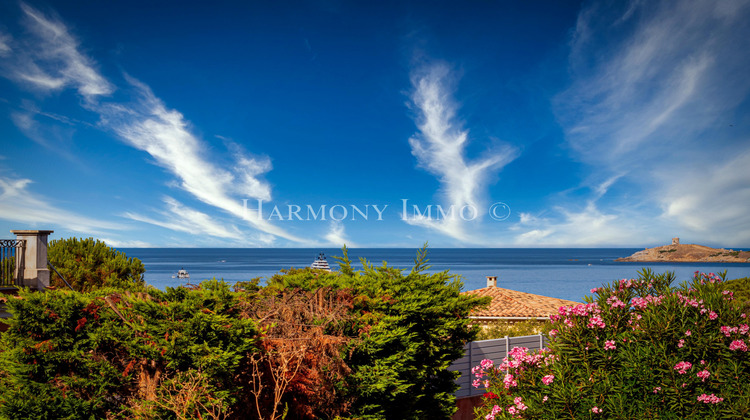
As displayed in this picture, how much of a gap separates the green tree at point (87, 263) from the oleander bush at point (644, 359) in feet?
68.9

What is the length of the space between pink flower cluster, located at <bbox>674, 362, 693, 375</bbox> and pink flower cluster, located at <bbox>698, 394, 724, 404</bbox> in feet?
0.88

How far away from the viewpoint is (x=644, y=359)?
488 cm

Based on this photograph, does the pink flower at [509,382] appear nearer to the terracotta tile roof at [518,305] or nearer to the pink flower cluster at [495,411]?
the pink flower cluster at [495,411]

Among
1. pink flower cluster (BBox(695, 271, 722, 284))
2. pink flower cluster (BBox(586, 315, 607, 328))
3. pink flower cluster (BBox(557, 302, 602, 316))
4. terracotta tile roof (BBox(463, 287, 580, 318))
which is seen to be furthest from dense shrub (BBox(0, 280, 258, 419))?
terracotta tile roof (BBox(463, 287, 580, 318))

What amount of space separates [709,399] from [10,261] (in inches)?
645

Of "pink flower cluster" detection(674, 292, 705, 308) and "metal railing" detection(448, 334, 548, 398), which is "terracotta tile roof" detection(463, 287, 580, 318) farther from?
"pink flower cluster" detection(674, 292, 705, 308)

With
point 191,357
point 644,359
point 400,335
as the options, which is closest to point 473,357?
point 400,335

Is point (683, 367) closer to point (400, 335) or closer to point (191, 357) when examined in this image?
point (400, 335)

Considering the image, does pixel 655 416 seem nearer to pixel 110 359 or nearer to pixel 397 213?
pixel 110 359

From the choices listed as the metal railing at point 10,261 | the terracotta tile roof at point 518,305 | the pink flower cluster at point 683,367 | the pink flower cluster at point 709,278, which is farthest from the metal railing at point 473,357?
the metal railing at point 10,261

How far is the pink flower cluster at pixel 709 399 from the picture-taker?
4516 millimetres

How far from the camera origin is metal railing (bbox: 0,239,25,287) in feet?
40.5
